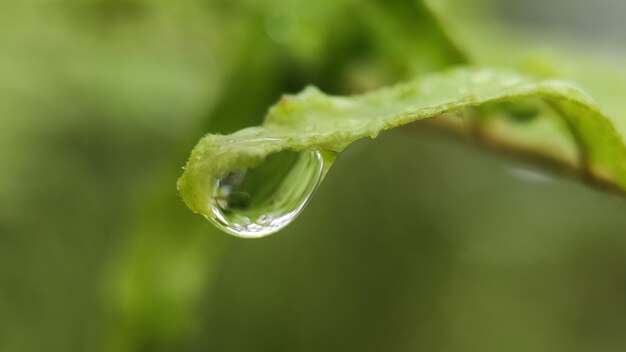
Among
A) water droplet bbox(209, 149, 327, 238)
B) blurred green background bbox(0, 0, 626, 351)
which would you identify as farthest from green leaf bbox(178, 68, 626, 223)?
blurred green background bbox(0, 0, 626, 351)

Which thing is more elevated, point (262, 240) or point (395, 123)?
point (262, 240)

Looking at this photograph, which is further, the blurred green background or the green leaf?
the blurred green background

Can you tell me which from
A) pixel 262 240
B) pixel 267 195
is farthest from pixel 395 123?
pixel 262 240

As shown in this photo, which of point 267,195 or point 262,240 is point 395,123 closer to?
point 267,195

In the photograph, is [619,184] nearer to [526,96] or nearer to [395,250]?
[526,96]

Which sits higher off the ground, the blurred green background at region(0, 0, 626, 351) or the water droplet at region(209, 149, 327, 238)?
Result: the blurred green background at region(0, 0, 626, 351)

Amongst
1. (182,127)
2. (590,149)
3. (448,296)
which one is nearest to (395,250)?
(448,296)

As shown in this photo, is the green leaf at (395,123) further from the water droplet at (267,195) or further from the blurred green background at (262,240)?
the blurred green background at (262,240)

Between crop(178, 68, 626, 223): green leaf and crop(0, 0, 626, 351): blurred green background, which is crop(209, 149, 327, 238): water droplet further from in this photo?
crop(0, 0, 626, 351): blurred green background
